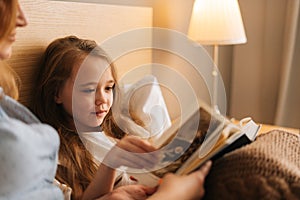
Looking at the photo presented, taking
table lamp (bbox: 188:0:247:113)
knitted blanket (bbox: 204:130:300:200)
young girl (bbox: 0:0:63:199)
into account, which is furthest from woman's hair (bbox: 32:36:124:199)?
table lamp (bbox: 188:0:247:113)

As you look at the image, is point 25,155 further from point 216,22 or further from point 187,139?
point 216,22

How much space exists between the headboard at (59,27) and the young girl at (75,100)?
0.04 m

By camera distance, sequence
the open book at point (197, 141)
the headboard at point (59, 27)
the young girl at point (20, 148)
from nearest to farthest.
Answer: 1. the young girl at point (20, 148)
2. the open book at point (197, 141)
3. the headboard at point (59, 27)

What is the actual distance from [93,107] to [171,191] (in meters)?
0.49

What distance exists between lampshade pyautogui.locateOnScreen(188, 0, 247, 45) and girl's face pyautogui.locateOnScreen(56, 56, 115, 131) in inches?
31.8

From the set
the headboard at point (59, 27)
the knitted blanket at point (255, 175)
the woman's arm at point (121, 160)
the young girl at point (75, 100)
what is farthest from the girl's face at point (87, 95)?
the knitted blanket at point (255, 175)

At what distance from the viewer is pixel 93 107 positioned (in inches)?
41.7

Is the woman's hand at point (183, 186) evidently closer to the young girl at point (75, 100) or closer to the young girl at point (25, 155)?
the young girl at point (25, 155)

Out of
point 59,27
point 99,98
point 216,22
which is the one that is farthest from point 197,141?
point 216,22

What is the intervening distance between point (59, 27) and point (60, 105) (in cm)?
25

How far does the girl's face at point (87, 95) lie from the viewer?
1042mm

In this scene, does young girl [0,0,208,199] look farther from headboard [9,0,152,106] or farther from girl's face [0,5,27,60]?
headboard [9,0,152,106]

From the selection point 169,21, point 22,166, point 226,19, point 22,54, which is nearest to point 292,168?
point 22,166

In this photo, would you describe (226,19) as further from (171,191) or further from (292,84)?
(171,191)
